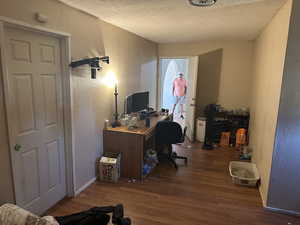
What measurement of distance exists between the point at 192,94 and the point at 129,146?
2.39 meters

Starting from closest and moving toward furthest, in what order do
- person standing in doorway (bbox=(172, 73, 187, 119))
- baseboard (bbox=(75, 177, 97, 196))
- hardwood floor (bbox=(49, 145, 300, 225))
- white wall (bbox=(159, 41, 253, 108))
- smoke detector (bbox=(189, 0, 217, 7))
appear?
smoke detector (bbox=(189, 0, 217, 7)) → hardwood floor (bbox=(49, 145, 300, 225)) → baseboard (bbox=(75, 177, 97, 196)) → white wall (bbox=(159, 41, 253, 108)) → person standing in doorway (bbox=(172, 73, 187, 119))

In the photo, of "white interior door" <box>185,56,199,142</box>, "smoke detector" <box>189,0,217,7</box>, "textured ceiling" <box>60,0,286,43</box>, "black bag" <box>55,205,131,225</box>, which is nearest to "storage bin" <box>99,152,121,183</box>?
"black bag" <box>55,205,131,225</box>

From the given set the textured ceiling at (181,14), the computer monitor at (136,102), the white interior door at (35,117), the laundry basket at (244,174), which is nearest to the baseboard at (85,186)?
the white interior door at (35,117)

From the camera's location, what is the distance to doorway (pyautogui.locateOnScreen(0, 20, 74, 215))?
190 centimetres

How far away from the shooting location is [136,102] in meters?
3.79

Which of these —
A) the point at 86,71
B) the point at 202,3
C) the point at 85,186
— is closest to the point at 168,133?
the point at 85,186

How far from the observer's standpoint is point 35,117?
2.17 meters

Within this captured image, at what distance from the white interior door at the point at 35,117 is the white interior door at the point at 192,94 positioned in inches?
126

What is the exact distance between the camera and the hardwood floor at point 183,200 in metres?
2.34

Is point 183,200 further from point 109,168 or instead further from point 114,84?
point 114,84

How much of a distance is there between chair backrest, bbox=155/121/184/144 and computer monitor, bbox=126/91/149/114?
1.76 feet

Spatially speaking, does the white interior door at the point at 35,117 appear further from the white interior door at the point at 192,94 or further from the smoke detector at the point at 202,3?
the white interior door at the point at 192,94

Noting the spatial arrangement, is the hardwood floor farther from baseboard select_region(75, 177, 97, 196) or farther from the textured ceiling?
the textured ceiling

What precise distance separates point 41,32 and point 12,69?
0.50m
